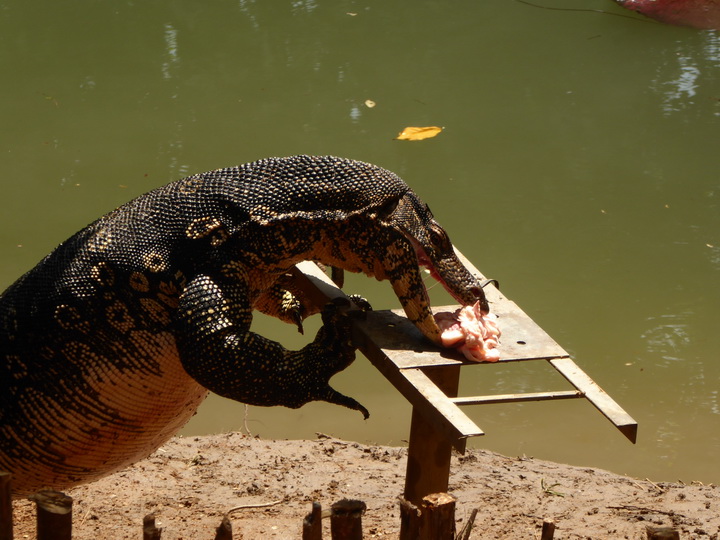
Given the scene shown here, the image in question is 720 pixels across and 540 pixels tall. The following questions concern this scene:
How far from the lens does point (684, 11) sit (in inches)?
507

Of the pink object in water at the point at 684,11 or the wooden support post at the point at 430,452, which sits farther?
the pink object in water at the point at 684,11

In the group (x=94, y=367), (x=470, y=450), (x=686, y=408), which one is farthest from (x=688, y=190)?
(x=94, y=367)

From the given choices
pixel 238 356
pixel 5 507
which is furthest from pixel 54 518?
pixel 238 356

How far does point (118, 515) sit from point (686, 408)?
4053mm

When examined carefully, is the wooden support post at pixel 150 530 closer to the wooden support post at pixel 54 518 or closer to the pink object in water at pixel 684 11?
the wooden support post at pixel 54 518

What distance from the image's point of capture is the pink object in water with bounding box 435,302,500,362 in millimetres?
3666

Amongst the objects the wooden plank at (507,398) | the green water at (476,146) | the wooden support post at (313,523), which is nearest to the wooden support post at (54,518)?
the wooden support post at (313,523)

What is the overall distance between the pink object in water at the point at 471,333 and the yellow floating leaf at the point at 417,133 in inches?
251

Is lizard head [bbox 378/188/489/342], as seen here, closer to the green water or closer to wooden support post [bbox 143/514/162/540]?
wooden support post [bbox 143/514/162/540]

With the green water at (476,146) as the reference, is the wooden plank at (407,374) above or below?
above

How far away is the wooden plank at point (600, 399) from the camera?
3.32 meters

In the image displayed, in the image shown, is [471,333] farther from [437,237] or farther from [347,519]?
[347,519]

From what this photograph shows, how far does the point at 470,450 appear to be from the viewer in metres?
6.26

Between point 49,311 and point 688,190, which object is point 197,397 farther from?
point 688,190
